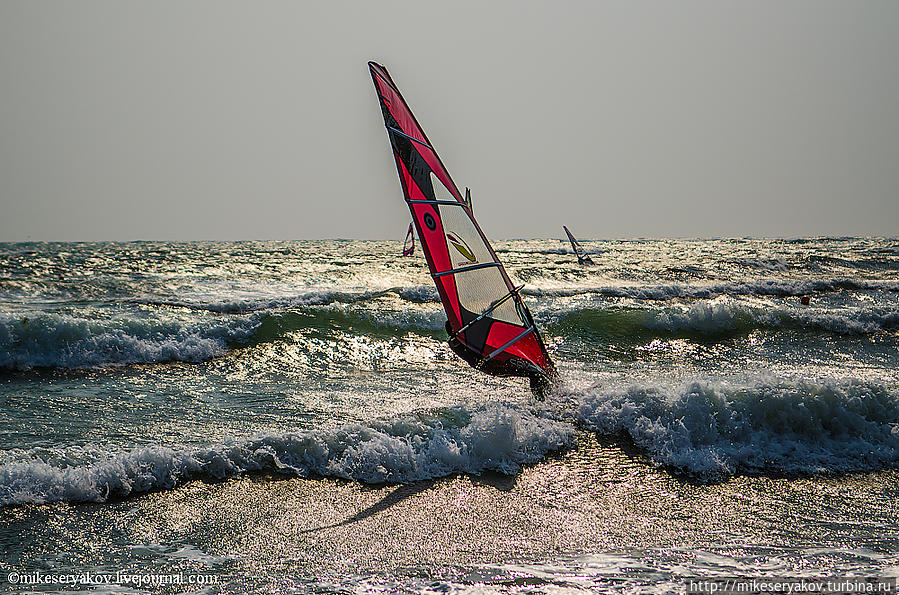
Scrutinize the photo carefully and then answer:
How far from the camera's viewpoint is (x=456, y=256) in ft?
19.1

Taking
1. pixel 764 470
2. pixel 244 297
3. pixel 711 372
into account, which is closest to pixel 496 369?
pixel 764 470

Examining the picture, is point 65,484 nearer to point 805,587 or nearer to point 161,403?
point 161,403

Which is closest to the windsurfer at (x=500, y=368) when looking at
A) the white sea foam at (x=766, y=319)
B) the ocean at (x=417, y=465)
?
the ocean at (x=417, y=465)

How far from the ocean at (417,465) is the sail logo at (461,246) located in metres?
1.49

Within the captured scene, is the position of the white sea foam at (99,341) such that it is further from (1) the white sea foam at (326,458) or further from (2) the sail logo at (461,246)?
(2) the sail logo at (461,246)

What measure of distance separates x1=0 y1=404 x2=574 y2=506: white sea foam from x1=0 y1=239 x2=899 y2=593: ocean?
0.06 ft

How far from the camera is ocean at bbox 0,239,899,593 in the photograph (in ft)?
11.9

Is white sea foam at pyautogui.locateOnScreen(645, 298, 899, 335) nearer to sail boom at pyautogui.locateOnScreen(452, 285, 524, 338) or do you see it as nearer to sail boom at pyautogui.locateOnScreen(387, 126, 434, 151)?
sail boom at pyautogui.locateOnScreen(452, 285, 524, 338)

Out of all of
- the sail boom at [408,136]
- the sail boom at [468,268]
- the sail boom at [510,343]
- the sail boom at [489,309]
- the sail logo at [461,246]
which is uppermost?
the sail boom at [408,136]

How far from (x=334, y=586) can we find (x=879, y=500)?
4.00 m

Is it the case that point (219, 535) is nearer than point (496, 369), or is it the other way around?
point (219, 535)

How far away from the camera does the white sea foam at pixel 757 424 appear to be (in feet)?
17.8

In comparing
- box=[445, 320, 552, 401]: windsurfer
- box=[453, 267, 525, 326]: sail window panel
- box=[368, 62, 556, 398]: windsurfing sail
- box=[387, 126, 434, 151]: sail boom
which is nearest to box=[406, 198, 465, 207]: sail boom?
box=[368, 62, 556, 398]: windsurfing sail

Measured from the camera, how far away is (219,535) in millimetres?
3967
